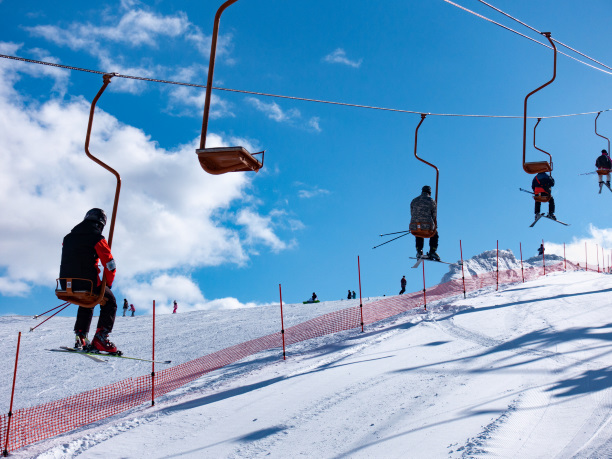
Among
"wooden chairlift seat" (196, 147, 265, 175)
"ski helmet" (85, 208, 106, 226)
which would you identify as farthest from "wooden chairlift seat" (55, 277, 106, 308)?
"wooden chairlift seat" (196, 147, 265, 175)

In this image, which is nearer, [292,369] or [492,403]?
[492,403]

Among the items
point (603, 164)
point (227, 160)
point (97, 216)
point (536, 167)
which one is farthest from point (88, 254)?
point (603, 164)

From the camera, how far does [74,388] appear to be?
47.7 feet

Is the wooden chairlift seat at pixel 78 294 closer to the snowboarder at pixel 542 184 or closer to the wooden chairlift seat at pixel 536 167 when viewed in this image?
the wooden chairlift seat at pixel 536 167

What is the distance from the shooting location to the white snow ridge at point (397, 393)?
7.66 metres

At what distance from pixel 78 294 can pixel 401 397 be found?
5270 mm

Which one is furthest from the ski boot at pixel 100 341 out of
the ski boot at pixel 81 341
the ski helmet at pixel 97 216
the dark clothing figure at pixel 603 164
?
the dark clothing figure at pixel 603 164

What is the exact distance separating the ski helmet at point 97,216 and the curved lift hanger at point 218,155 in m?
2.45

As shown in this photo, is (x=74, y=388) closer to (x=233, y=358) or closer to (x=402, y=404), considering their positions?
(x=233, y=358)

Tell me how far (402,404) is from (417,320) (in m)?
6.75

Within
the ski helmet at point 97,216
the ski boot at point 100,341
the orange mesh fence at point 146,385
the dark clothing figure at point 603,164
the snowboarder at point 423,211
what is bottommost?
the orange mesh fence at point 146,385

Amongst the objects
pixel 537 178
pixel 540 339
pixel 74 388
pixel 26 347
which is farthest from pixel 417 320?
pixel 26 347

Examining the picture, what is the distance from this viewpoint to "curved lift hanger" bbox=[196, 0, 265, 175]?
17.8 ft

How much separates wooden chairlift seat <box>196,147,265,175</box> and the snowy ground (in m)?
4.09
